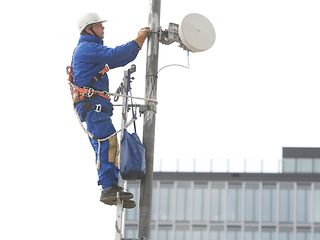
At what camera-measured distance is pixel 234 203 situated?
97812 millimetres

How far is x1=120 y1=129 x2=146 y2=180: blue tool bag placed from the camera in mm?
11172

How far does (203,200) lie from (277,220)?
6.64 metres

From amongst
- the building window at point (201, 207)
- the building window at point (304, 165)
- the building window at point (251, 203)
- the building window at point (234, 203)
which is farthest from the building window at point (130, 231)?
the building window at point (304, 165)

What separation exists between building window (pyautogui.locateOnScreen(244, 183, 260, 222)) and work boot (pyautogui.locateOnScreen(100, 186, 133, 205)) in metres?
85.2

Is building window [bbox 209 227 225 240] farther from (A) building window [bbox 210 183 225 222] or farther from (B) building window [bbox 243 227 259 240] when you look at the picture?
(B) building window [bbox 243 227 259 240]

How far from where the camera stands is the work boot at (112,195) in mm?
11578

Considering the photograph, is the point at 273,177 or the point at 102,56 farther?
the point at 273,177

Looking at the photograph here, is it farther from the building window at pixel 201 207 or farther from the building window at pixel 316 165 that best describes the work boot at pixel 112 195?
the building window at pixel 316 165

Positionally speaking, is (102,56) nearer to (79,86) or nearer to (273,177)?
(79,86)

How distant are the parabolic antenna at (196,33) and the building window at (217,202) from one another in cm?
8598

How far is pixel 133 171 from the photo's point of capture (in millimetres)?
11156

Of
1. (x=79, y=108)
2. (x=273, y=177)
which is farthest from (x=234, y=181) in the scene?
(x=79, y=108)

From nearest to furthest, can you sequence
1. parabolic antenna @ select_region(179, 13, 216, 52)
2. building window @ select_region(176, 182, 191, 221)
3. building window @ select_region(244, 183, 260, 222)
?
parabolic antenna @ select_region(179, 13, 216, 52) → building window @ select_region(244, 183, 260, 222) → building window @ select_region(176, 182, 191, 221)

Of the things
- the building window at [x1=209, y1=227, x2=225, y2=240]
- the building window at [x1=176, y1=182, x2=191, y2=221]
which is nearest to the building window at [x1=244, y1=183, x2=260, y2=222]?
the building window at [x1=209, y1=227, x2=225, y2=240]
